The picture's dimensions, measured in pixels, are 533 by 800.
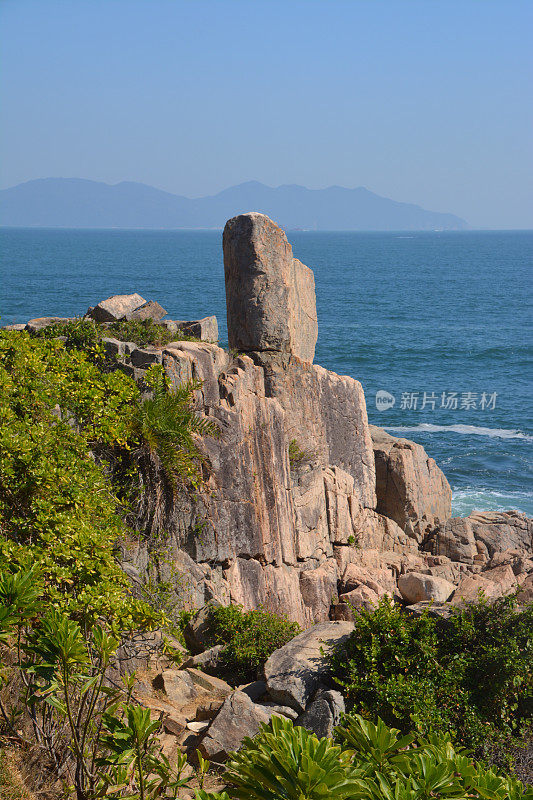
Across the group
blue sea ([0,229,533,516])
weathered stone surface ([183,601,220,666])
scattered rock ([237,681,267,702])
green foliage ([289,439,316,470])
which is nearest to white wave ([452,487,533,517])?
blue sea ([0,229,533,516])

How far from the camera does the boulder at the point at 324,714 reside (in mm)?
9609

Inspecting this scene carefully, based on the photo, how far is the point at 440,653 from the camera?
1102 centimetres

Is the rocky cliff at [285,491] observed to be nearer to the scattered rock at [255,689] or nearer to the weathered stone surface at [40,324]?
the weathered stone surface at [40,324]

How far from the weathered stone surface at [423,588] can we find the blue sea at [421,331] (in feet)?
54.3

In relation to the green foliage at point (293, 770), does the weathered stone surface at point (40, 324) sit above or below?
above

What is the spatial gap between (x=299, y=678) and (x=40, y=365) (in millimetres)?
6674

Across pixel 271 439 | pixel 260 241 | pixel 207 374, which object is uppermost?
pixel 260 241

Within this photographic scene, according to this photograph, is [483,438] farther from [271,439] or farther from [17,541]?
[17,541]

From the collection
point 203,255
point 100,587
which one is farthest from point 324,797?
point 203,255

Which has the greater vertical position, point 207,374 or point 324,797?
point 207,374

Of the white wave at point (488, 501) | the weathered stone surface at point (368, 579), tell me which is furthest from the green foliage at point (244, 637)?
the white wave at point (488, 501)

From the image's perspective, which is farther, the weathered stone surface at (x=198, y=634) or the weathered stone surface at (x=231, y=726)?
the weathered stone surface at (x=198, y=634)

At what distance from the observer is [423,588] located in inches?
675
